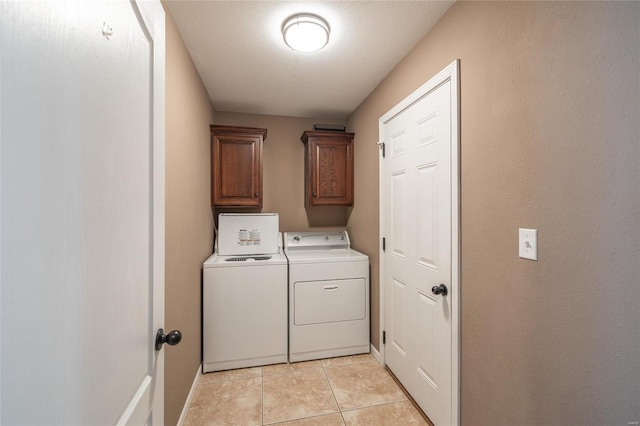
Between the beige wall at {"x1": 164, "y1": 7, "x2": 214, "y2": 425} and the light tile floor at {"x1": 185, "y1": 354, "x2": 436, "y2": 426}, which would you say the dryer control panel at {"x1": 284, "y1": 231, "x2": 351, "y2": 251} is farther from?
the light tile floor at {"x1": 185, "y1": 354, "x2": 436, "y2": 426}

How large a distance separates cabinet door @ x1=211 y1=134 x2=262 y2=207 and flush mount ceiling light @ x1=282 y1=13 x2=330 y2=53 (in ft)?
4.00

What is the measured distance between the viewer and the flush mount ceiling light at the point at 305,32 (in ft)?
4.89

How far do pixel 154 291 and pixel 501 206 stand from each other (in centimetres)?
136

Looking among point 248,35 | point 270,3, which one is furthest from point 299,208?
point 270,3

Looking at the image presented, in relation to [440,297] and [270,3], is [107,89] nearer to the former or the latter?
[270,3]

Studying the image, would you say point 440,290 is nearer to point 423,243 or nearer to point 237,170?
point 423,243

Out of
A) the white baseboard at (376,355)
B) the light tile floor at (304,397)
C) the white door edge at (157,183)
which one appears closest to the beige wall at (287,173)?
the white baseboard at (376,355)

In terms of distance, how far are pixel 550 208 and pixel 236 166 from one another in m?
2.43

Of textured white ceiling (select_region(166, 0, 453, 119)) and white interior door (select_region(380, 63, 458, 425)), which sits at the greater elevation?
textured white ceiling (select_region(166, 0, 453, 119))

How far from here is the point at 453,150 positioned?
55.4 inches

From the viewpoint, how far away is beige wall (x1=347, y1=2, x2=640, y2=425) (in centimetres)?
76

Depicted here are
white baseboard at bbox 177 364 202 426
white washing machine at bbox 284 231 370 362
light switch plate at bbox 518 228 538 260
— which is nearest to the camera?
light switch plate at bbox 518 228 538 260

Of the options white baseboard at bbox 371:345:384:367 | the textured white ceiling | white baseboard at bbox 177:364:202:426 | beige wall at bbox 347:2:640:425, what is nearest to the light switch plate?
beige wall at bbox 347:2:640:425

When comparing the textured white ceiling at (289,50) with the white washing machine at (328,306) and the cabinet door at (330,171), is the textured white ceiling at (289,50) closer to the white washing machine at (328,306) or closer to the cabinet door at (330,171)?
the cabinet door at (330,171)
